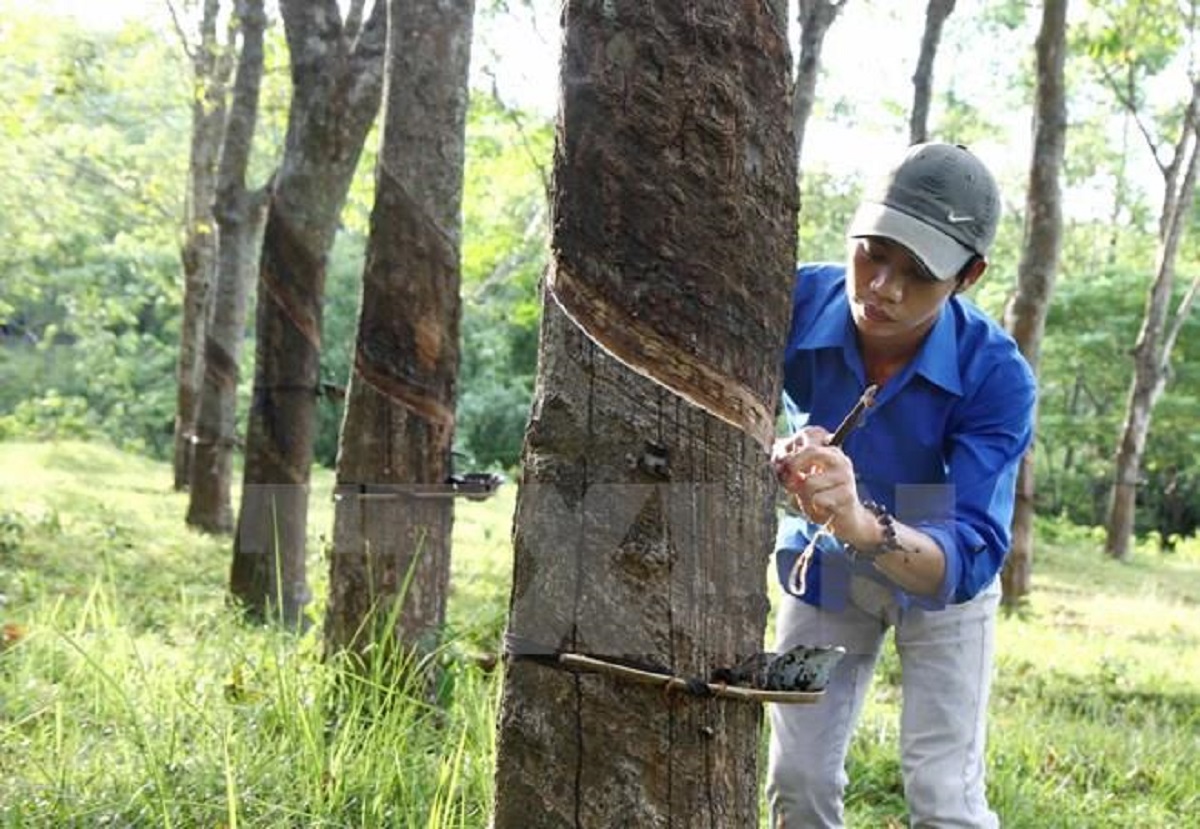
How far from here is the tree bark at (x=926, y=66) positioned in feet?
34.2

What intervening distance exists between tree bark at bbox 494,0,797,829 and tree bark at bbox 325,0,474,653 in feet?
7.64

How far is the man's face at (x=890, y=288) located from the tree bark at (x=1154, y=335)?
15.6 m

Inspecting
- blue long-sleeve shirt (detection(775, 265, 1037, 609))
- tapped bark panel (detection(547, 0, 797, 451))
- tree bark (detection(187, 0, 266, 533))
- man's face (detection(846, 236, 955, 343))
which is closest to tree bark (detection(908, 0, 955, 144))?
tree bark (detection(187, 0, 266, 533))

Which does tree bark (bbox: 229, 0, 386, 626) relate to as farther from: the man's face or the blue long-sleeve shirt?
the man's face

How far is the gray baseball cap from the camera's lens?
2674 mm

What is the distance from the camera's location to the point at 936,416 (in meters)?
3.00

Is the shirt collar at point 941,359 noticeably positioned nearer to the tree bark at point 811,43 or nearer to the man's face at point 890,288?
the man's face at point 890,288

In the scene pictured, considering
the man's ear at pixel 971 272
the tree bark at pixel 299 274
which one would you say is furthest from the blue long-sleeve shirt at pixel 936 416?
the tree bark at pixel 299 274

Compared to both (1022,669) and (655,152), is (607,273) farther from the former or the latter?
(1022,669)

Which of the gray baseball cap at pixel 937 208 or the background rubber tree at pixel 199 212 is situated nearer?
the gray baseball cap at pixel 937 208

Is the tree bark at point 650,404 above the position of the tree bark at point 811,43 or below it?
below

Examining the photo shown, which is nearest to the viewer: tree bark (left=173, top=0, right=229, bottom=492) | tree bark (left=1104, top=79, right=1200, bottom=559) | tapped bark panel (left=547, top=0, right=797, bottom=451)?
tapped bark panel (left=547, top=0, right=797, bottom=451)

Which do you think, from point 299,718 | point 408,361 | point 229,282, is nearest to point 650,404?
point 299,718

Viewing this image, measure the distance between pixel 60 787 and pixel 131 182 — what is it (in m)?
18.0
